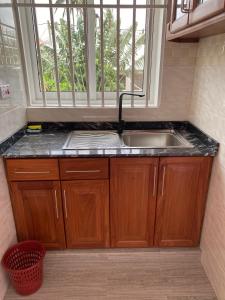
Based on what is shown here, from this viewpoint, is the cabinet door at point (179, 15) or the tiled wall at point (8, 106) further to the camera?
the tiled wall at point (8, 106)

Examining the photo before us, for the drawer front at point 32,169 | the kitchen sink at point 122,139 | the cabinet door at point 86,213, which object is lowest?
the cabinet door at point 86,213

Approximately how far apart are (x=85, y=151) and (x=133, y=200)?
488 mm

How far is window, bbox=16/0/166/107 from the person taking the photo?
169 centimetres

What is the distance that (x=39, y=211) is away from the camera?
61.9 inches

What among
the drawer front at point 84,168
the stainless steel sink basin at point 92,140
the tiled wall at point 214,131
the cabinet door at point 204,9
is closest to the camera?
the cabinet door at point 204,9

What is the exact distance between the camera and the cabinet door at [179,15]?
115 cm

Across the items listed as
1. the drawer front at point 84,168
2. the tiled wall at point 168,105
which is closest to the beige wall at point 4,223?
the drawer front at point 84,168

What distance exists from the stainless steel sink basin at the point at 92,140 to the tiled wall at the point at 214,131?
0.65 metres

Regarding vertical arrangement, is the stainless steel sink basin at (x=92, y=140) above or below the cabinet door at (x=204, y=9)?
below

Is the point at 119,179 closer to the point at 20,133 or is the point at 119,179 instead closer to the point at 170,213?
the point at 170,213

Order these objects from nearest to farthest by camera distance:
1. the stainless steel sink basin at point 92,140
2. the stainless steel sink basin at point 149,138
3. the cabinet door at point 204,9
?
the cabinet door at point 204,9 < the stainless steel sink basin at point 92,140 < the stainless steel sink basin at point 149,138

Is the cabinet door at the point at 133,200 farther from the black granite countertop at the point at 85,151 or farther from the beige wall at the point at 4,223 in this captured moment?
the beige wall at the point at 4,223

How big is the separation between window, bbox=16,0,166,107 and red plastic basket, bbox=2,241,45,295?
1.13 m

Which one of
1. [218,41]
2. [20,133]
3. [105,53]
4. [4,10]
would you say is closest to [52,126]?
[20,133]
